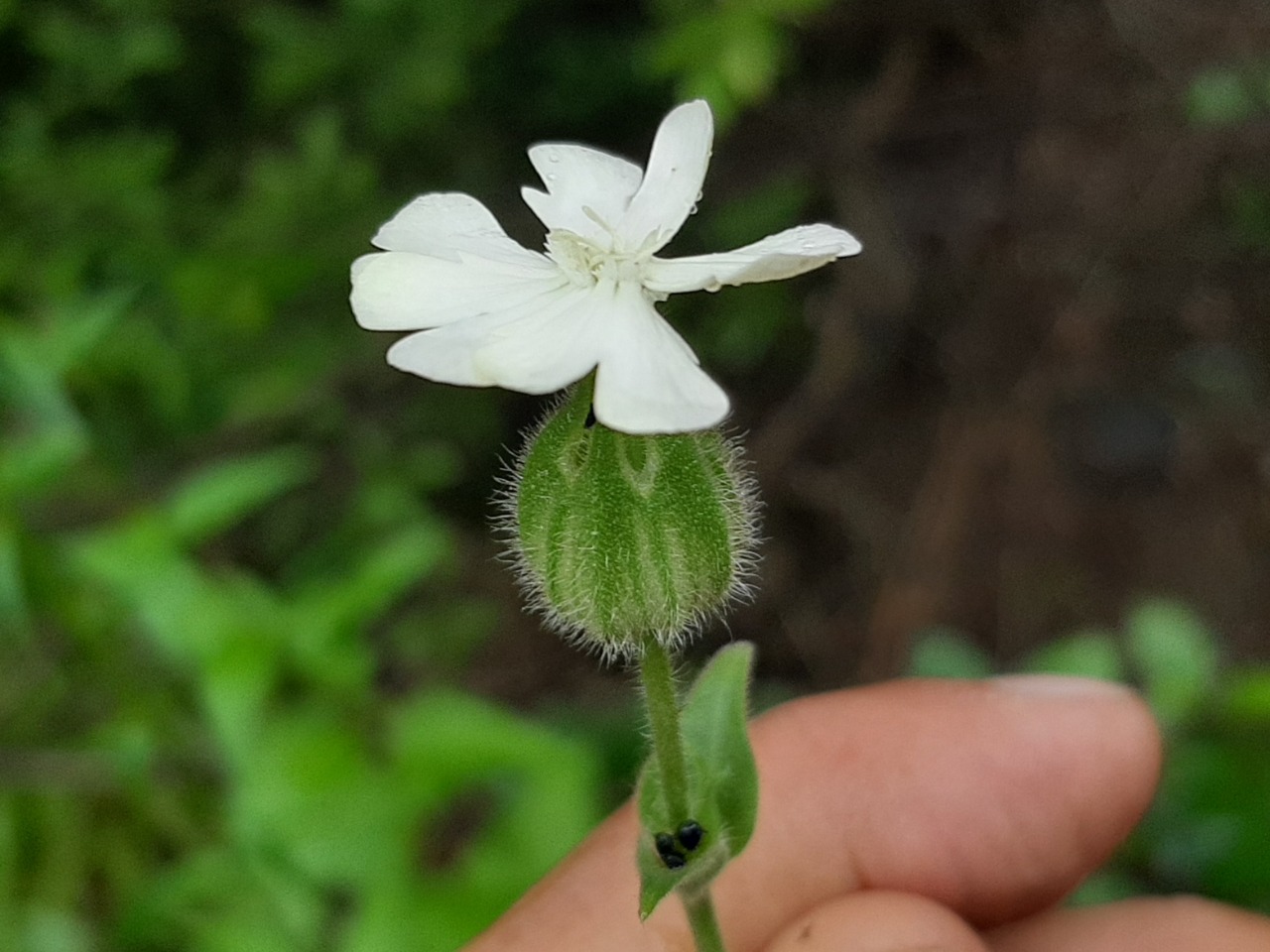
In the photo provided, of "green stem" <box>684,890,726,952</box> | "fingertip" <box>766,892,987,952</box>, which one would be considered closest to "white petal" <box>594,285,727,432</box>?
"green stem" <box>684,890,726,952</box>

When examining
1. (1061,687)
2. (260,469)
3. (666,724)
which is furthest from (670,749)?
(260,469)

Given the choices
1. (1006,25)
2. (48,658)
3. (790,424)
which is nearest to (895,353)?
(790,424)

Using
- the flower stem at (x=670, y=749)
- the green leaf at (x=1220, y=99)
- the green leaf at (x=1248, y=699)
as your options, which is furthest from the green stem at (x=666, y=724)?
the green leaf at (x=1220, y=99)

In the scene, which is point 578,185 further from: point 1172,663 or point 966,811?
point 1172,663

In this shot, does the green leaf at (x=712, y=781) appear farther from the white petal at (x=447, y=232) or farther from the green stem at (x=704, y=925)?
the white petal at (x=447, y=232)

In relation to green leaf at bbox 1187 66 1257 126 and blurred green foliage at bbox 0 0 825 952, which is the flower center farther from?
green leaf at bbox 1187 66 1257 126

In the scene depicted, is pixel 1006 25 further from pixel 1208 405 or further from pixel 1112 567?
pixel 1112 567
